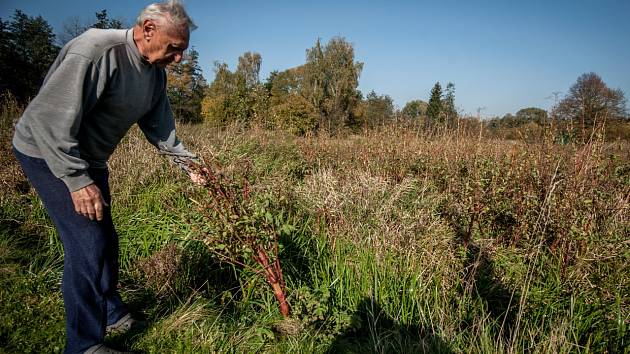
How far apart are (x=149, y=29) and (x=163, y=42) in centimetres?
9

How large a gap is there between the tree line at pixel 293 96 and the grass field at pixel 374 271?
130cm

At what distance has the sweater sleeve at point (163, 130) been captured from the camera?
7.70 ft

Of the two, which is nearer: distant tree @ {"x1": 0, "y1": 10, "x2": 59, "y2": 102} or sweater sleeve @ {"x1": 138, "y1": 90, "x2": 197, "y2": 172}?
sweater sleeve @ {"x1": 138, "y1": 90, "x2": 197, "y2": 172}

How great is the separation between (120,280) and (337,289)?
1.89 metres

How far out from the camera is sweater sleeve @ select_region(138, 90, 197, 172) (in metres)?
2.35

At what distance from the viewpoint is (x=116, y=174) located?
4.41 metres

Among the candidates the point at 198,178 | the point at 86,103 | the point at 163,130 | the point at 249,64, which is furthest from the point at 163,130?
the point at 249,64

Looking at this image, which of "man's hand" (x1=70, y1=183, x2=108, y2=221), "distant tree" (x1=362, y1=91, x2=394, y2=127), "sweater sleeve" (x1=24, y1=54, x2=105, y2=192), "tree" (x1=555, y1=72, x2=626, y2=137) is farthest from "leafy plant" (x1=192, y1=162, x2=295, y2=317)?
"distant tree" (x1=362, y1=91, x2=394, y2=127)

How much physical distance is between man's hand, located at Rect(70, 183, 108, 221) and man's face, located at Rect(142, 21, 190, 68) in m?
0.79

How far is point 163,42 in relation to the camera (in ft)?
6.02

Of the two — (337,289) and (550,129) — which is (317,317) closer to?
(337,289)

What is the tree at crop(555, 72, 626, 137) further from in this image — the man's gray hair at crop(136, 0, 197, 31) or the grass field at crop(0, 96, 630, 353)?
the man's gray hair at crop(136, 0, 197, 31)

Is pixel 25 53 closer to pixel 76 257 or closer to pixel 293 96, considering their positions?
pixel 293 96

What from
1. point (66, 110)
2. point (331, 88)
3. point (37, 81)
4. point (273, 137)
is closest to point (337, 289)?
point (66, 110)
